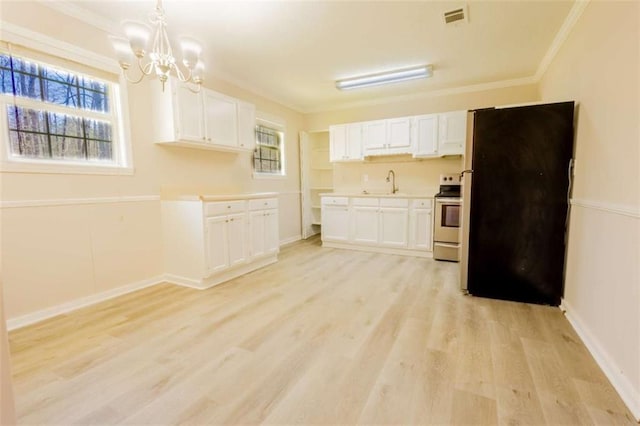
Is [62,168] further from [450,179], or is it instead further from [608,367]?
[450,179]

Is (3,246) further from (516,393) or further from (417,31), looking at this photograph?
(417,31)

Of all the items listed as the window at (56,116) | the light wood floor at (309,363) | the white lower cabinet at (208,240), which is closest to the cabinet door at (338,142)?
the white lower cabinet at (208,240)

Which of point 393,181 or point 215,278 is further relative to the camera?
point 393,181

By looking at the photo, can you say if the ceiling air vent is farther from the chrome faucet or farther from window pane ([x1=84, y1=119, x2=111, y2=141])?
window pane ([x1=84, y1=119, x2=111, y2=141])

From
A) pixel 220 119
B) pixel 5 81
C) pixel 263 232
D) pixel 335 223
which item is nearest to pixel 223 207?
pixel 263 232

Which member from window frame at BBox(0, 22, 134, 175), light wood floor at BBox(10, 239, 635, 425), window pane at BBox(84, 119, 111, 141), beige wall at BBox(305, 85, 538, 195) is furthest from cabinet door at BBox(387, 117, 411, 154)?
window pane at BBox(84, 119, 111, 141)

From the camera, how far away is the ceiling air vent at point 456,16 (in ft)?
8.38

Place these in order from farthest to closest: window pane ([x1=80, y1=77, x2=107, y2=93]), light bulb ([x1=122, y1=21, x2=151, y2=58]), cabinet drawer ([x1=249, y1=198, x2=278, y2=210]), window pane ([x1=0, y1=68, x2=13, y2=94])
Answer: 1. cabinet drawer ([x1=249, y1=198, x2=278, y2=210])
2. window pane ([x1=80, y1=77, x2=107, y2=93])
3. window pane ([x1=0, y1=68, x2=13, y2=94])
4. light bulb ([x1=122, y1=21, x2=151, y2=58])

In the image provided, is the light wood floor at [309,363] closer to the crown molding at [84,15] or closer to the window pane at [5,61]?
the window pane at [5,61]

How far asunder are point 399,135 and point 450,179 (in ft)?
3.50

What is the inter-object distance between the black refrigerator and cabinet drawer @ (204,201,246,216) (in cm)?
246

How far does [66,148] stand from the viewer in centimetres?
257

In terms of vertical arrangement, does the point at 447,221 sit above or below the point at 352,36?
below

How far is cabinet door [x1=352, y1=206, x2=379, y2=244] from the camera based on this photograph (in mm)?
4660
